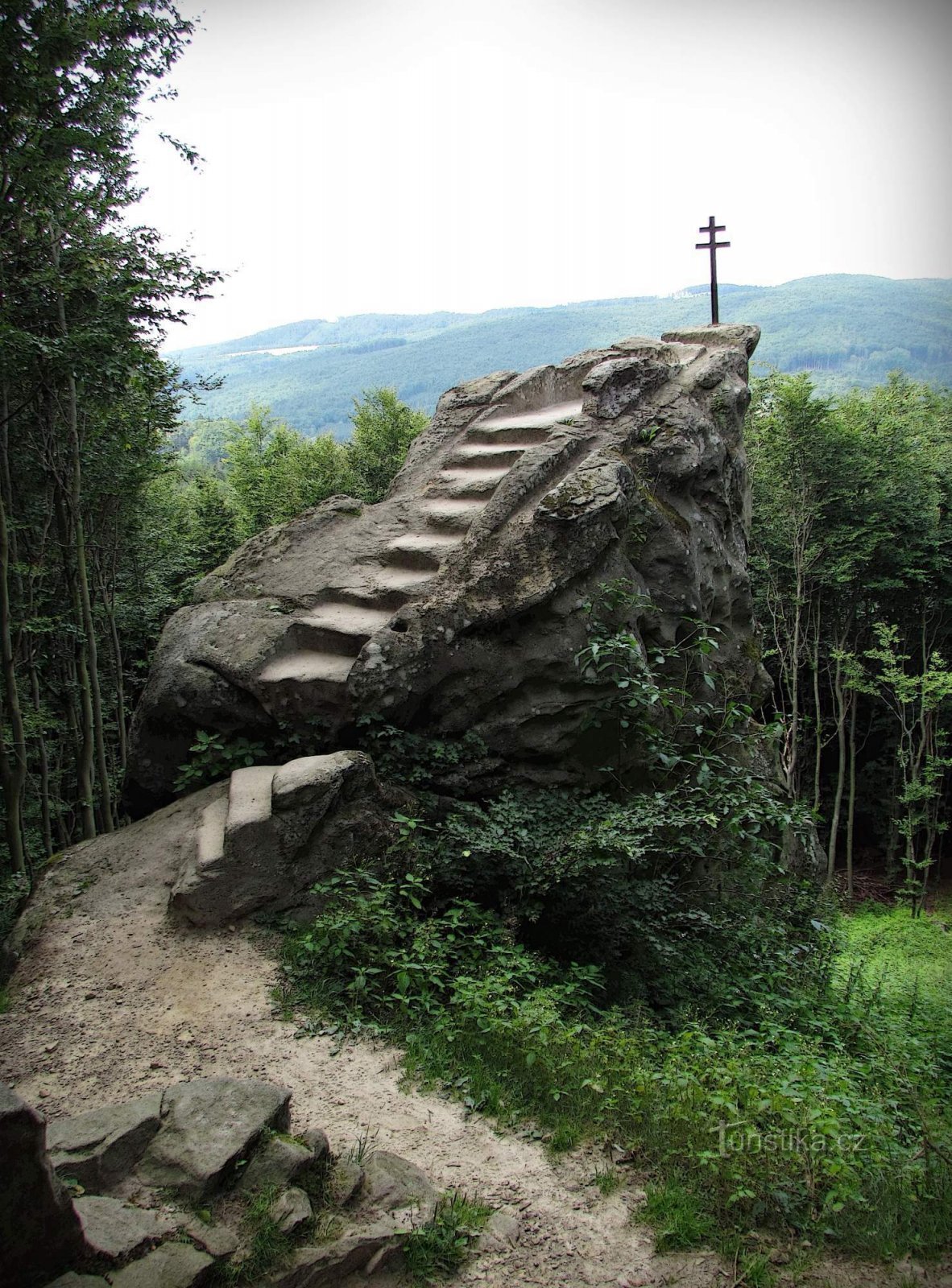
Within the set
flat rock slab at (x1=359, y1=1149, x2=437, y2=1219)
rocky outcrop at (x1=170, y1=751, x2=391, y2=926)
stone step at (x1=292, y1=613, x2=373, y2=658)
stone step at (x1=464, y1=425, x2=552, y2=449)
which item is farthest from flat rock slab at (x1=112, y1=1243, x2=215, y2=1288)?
stone step at (x1=464, y1=425, x2=552, y2=449)

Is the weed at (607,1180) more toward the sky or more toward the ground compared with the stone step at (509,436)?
more toward the ground

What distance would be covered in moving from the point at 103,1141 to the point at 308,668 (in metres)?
4.01

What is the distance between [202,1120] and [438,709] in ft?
12.2

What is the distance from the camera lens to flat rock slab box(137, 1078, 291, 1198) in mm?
2893

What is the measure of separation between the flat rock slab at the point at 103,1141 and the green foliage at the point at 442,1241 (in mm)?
1042

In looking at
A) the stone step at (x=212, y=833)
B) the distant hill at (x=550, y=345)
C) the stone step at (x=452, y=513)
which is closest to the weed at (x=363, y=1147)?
the stone step at (x=212, y=833)

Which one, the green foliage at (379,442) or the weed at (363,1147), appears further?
the green foliage at (379,442)

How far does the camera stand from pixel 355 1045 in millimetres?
4188

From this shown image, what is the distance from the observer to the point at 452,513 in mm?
8047

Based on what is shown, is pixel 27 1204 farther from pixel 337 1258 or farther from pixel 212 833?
pixel 212 833

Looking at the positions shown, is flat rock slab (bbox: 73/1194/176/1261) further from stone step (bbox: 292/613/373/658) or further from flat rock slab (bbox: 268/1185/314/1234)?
stone step (bbox: 292/613/373/658)

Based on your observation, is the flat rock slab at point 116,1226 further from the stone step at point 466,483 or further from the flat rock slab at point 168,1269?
the stone step at point 466,483

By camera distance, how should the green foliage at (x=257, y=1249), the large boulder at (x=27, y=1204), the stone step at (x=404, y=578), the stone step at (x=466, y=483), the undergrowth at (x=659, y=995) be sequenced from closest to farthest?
the large boulder at (x=27, y=1204) < the green foliage at (x=257, y=1249) < the undergrowth at (x=659, y=995) < the stone step at (x=404, y=578) < the stone step at (x=466, y=483)

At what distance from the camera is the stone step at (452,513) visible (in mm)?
7957
